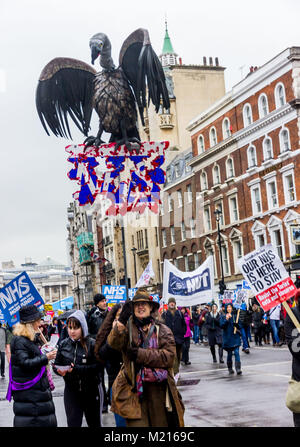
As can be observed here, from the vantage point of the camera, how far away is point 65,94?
28.0 ft

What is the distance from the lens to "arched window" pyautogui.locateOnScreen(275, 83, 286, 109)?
132 feet

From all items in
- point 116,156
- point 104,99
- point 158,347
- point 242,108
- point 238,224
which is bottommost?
point 158,347

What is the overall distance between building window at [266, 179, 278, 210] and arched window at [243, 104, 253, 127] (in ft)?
15.3

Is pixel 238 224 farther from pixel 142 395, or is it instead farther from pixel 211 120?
pixel 142 395

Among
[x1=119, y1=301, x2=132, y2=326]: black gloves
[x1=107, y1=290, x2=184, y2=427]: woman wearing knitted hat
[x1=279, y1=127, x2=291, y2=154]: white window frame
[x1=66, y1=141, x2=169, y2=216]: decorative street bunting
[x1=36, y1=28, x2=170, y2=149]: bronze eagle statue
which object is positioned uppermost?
[x1=279, y1=127, x2=291, y2=154]: white window frame

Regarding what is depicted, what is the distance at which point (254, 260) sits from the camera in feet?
31.2

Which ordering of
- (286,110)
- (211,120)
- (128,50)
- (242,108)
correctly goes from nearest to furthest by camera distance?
(128,50), (286,110), (242,108), (211,120)

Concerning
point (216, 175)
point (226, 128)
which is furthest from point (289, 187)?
point (216, 175)

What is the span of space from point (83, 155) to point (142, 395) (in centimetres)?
310

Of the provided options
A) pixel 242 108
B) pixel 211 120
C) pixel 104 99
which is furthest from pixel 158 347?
pixel 211 120

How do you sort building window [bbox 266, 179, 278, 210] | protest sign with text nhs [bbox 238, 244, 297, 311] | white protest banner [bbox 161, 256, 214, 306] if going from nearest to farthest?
1. protest sign with text nhs [bbox 238, 244, 297, 311]
2. white protest banner [bbox 161, 256, 214, 306]
3. building window [bbox 266, 179, 278, 210]

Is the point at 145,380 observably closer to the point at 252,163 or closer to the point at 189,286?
the point at 189,286

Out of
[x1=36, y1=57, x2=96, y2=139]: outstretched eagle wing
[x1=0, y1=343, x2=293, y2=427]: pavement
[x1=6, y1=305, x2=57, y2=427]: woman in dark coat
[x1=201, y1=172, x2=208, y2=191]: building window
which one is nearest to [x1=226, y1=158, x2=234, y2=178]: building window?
[x1=201, y1=172, x2=208, y2=191]: building window

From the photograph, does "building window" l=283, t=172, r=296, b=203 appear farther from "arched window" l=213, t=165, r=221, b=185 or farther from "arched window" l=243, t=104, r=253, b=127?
"arched window" l=213, t=165, r=221, b=185
